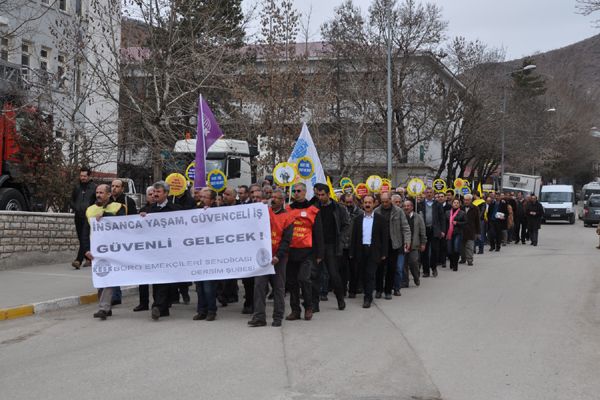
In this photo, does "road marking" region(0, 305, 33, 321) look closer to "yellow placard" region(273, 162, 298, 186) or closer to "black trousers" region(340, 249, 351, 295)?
"yellow placard" region(273, 162, 298, 186)

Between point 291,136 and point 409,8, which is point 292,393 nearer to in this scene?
point 291,136

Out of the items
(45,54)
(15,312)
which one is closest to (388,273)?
(15,312)

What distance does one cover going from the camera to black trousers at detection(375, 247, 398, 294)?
1231 centimetres

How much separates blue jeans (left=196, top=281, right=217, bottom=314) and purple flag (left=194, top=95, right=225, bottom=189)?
3013 millimetres

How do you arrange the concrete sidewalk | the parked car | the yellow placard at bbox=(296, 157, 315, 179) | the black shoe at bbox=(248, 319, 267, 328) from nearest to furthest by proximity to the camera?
the black shoe at bbox=(248, 319, 267, 328) → the concrete sidewalk → the yellow placard at bbox=(296, 157, 315, 179) → the parked car

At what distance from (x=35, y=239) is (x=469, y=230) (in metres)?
10.7

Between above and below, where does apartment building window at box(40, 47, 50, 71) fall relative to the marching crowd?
above

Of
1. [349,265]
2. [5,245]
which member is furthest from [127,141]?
[349,265]

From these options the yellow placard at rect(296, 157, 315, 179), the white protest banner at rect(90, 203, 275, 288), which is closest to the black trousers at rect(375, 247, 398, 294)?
the yellow placard at rect(296, 157, 315, 179)

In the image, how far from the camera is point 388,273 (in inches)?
490

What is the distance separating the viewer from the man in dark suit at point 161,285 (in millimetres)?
9634

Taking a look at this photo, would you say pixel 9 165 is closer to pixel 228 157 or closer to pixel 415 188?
pixel 228 157

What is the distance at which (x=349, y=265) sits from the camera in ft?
42.2

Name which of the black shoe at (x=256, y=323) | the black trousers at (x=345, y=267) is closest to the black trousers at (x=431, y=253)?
the black trousers at (x=345, y=267)
